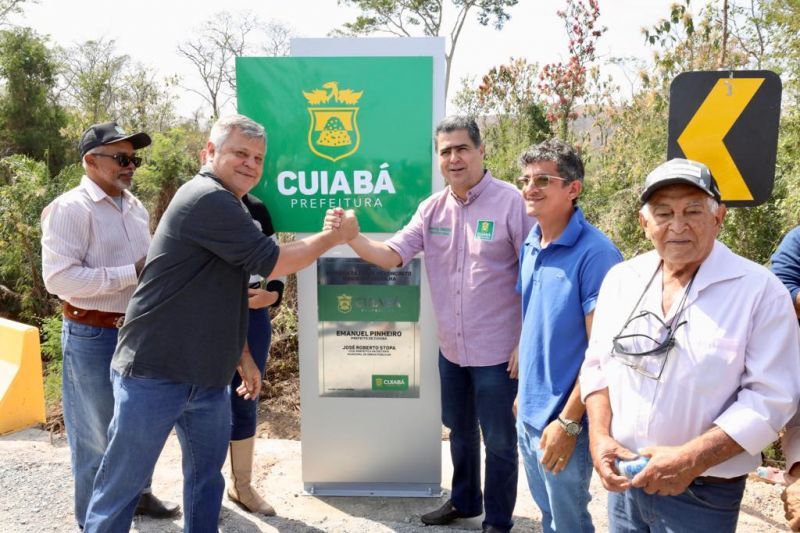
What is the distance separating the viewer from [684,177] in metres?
1.81

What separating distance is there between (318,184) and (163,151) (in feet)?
16.9

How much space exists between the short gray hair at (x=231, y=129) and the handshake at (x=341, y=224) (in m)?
0.57

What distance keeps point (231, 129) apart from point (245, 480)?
2142 mm

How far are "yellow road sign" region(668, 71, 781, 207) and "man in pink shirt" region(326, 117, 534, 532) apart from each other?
89 cm

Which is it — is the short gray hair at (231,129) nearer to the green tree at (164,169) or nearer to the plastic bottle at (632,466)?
the plastic bottle at (632,466)

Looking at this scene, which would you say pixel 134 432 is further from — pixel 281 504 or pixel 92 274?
pixel 281 504

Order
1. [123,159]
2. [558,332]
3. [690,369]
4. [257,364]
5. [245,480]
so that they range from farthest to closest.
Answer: [245,480]
[257,364]
[123,159]
[558,332]
[690,369]

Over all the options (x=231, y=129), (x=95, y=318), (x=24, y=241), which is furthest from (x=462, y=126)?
(x=24, y=241)

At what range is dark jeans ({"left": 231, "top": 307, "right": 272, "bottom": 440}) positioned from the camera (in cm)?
347

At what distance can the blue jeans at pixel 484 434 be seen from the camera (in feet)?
10.1

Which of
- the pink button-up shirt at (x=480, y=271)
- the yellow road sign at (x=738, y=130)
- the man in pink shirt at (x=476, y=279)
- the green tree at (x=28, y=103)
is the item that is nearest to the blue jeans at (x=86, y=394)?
the man in pink shirt at (x=476, y=279)

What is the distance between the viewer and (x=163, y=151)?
7.94 meters

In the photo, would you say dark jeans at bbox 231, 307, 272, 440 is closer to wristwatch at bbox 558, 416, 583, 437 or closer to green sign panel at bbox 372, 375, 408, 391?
green sign panel at bbox 372, 375, 408, 391

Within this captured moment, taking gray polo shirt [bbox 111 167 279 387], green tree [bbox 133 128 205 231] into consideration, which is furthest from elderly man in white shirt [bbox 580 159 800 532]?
green tree [bbox 133 128 205 231]
